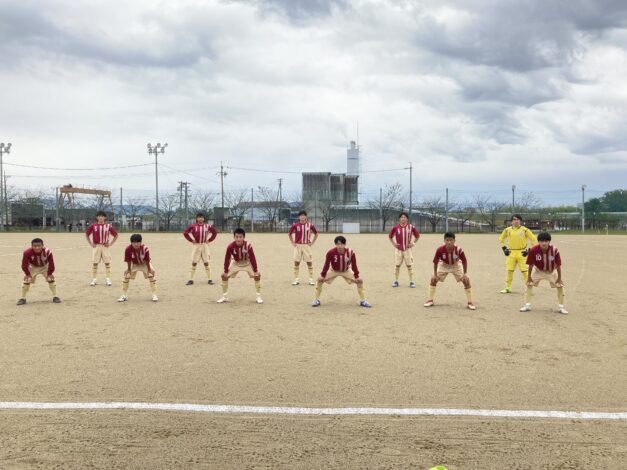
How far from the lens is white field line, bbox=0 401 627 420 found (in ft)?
14.3

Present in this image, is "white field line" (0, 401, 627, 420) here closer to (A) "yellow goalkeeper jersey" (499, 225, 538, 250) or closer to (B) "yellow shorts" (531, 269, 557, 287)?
(B) "yellow shorts" (531, 269, 557, 287)

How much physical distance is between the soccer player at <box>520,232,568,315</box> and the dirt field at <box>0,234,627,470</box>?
422 millimetres

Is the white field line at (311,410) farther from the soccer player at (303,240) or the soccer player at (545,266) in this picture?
the soccer player at (303,240)

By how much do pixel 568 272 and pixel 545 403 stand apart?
511 inches

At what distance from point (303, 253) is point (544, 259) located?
6.29m

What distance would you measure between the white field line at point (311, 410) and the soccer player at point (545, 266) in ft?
16.4

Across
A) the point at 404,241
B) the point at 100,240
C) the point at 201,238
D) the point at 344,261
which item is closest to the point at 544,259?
the point at 344,261

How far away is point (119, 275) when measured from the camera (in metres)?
15.0

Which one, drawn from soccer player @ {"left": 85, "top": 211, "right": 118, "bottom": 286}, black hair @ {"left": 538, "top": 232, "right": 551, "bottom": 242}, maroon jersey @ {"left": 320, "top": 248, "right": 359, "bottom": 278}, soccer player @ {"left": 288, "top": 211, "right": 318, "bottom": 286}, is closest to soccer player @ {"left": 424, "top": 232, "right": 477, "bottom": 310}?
black hair @ {"left": 538, "top": 232, "right": 551, "bottom": 242}

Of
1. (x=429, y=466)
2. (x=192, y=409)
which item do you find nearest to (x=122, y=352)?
(x=192, y=409)

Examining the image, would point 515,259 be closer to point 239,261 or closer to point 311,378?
point 239,261

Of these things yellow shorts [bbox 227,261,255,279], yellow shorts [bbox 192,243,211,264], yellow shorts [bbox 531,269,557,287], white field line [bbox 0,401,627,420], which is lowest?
white field line [bbox 0,401,627,420]

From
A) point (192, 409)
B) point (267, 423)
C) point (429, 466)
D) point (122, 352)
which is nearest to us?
point (429, 466)

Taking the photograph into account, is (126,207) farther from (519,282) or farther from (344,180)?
(519,282)
